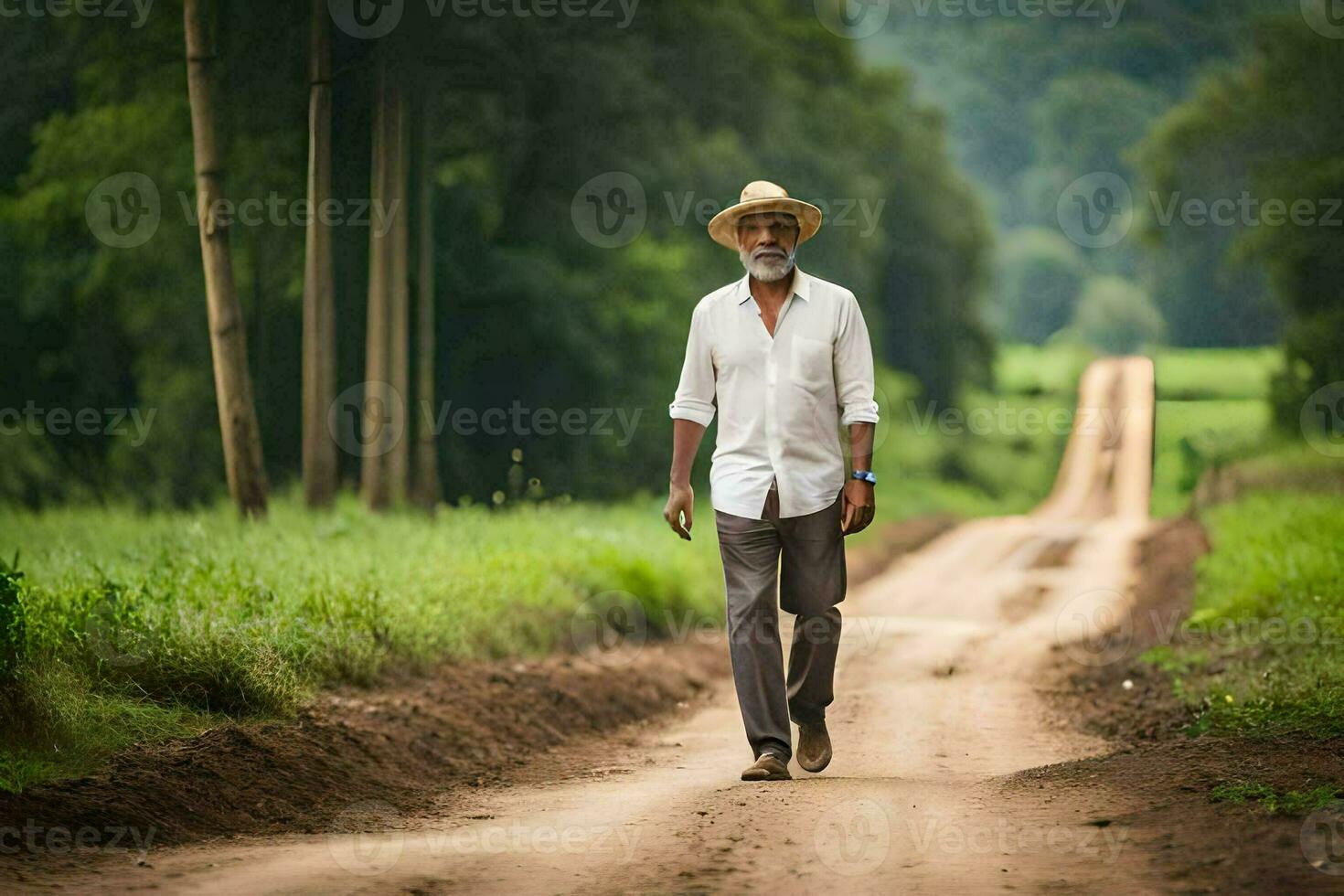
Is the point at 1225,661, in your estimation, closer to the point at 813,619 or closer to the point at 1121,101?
the point at 813,619

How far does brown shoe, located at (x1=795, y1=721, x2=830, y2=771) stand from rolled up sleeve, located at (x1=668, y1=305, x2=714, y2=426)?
1571mm

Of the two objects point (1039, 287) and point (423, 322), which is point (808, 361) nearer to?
point (423, 322)

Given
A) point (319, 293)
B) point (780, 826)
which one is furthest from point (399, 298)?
point (780, 826)

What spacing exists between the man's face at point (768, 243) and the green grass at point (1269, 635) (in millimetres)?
3380

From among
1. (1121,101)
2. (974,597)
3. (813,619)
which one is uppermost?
(1121,101)

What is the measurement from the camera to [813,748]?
7.09m

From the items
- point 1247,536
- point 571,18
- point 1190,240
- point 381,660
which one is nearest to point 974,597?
point 1247,536

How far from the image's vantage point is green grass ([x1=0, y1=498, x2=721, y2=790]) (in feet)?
22.6

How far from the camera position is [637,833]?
561 cm

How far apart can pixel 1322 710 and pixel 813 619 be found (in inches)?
112

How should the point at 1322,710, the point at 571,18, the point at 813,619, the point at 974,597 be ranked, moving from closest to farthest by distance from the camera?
the point at 813,619, the point at 1322,710, the point at 974,597, the point at 571,18

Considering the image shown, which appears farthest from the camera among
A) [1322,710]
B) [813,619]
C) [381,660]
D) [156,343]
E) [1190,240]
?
[1190,240]

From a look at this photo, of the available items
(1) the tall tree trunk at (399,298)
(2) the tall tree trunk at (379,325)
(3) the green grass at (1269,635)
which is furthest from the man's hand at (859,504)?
(1) the tall tree trunk at (399,298)

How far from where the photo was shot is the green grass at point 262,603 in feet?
22.6
